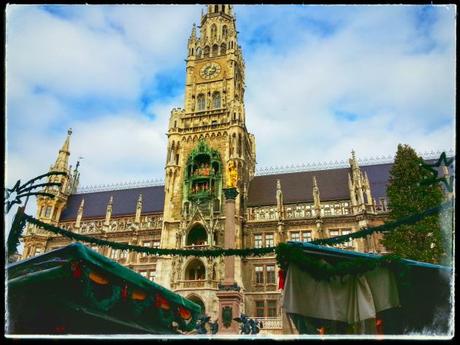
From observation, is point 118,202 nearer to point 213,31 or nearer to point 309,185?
point 309,185

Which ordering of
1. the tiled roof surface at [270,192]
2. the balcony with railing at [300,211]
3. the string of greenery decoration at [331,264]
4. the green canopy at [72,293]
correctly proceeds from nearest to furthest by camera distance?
the green canopy at [72,293] < the string of greenery decoration at [331,264] < the balcony with railing at [300,211] < the tiled roof surface at [270,192]

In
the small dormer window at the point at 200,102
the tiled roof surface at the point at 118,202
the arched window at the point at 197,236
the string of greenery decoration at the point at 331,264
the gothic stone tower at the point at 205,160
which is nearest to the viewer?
the string of greenery decoration at the point at 331,264

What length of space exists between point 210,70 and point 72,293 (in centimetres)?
3602

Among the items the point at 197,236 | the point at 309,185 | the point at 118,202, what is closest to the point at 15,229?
the point at 197,236

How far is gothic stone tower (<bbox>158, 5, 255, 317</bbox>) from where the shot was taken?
30.0m

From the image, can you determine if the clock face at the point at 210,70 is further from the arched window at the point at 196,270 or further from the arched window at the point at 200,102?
the arched window at the point at 196,270

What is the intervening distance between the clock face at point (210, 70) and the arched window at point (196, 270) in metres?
21.3

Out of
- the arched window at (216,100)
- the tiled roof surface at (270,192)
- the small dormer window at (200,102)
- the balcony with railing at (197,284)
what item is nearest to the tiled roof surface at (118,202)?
the tiled roof surface at (270,192)

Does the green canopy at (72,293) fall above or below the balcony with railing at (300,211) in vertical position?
below

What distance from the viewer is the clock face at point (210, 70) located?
4069 centimetres

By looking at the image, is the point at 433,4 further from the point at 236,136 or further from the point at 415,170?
the point at 236,136

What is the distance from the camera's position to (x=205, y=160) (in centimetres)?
3522

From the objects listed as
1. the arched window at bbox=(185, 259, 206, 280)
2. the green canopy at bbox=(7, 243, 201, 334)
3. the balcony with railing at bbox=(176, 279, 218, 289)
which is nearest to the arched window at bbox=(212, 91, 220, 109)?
the arched window at bbox=(185, 259, 206, 280)

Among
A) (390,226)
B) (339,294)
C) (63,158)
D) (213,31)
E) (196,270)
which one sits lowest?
(339,294)
